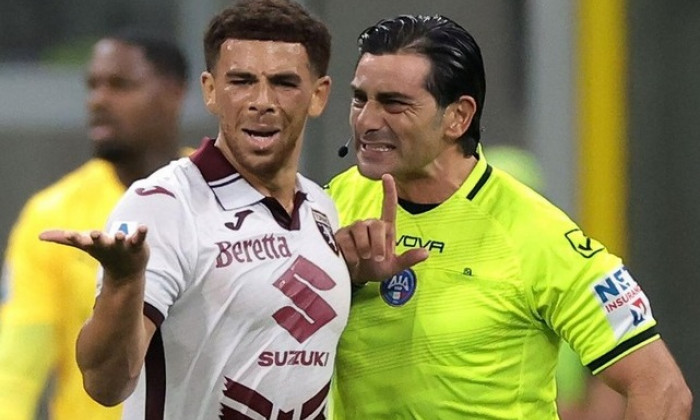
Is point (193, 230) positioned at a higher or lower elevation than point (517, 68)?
higher

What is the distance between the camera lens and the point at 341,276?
295cm

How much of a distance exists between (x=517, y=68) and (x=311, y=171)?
2.42 ft

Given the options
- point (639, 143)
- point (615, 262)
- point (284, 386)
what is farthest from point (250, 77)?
point (639, 143)

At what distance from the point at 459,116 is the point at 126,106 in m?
1.08

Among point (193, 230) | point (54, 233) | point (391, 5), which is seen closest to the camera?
point (54, 233)

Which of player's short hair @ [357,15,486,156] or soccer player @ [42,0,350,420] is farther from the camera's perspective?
player's short hair @ [357,15,486,156]

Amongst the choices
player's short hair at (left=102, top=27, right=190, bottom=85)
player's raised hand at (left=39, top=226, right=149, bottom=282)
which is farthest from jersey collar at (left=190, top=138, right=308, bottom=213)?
player's short hair at (left=102, top=27, right=190, bottom=85)

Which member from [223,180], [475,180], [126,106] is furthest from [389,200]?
[126,106]

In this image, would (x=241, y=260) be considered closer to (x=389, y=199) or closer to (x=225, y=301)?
(x=225, y=301)

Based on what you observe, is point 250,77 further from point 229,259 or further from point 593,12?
point 593,12

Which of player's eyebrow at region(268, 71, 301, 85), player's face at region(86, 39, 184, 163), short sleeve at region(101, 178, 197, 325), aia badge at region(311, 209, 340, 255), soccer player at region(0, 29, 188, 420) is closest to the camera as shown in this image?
short sleeve at region(101, 178, 197, 325)

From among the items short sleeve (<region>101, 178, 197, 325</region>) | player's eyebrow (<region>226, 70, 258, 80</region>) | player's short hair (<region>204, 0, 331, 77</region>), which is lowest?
short sleeve (<region>101, 178, 197, 325</region>)

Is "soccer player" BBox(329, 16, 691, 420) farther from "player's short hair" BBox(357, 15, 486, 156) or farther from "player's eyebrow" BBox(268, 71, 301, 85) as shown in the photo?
"player's eyebrow" BBox(268, 71, 301, 85)

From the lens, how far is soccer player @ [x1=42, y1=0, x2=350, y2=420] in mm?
2686
